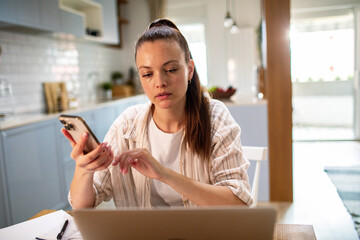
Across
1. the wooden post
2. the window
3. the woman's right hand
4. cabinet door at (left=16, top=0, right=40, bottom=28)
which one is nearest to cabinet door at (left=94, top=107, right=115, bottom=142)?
cabinet door at (left=16, top=0, right=40, bottom=28)

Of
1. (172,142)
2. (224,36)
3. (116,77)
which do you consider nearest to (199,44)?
(224,36)

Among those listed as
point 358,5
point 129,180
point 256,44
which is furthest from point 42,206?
point 358,5

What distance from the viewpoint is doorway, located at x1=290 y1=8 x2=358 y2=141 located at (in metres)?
6.18

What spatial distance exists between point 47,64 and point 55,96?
1.23ft

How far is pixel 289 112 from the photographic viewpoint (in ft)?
9.64

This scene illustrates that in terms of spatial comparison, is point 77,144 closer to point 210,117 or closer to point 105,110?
point 210,117

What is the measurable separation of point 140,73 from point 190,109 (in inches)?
9.8

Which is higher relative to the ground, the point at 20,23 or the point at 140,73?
the point at 20,23

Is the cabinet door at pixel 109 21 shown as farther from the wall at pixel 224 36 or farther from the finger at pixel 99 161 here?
the finger at pixel 99 161

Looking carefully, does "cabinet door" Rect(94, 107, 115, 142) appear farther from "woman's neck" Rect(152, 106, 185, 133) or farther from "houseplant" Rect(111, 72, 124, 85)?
"woman's neck" Rect(152, 106, 185, 133)

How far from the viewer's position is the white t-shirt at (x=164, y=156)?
1.18 m

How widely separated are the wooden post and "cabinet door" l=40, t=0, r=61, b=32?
6.59 feet

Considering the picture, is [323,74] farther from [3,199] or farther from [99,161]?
[99,161]

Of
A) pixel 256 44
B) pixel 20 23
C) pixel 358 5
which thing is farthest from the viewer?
pixel 256 44
